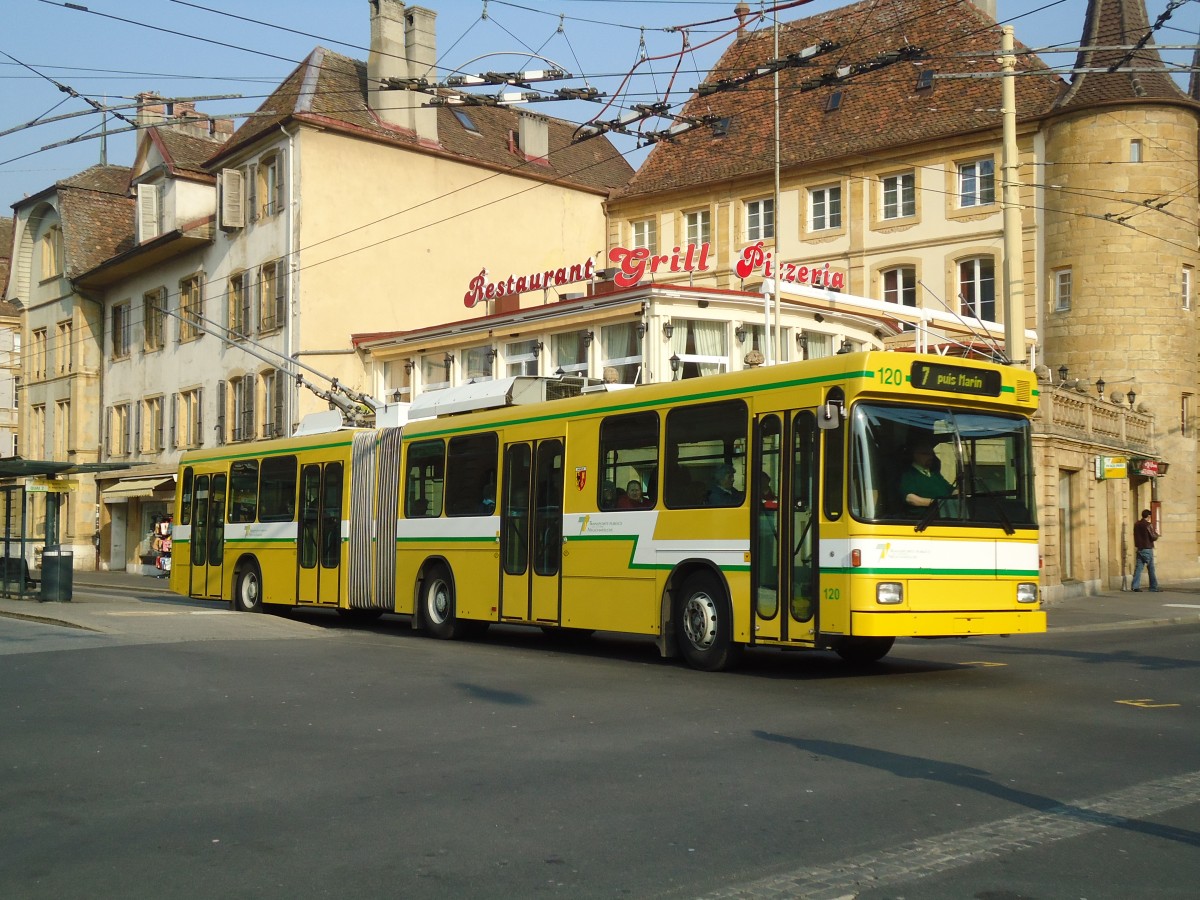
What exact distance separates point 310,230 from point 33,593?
16.3 m

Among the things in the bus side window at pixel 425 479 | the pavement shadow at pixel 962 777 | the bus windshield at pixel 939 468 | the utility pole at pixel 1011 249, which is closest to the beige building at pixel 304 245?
the utility pole at pixel 1011 249

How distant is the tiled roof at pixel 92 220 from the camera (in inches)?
2052

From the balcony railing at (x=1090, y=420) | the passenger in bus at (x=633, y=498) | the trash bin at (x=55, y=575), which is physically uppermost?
the balcony railing at (x=1090, y=420)

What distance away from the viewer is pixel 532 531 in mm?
16875

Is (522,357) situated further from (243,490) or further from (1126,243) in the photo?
(1126,243)

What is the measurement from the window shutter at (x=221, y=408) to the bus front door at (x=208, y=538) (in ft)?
62.2

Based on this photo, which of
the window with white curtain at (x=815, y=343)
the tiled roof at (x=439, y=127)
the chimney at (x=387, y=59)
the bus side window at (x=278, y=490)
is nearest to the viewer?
the bus side window at (x=278, y=490)

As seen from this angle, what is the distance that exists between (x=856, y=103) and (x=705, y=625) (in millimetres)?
33255

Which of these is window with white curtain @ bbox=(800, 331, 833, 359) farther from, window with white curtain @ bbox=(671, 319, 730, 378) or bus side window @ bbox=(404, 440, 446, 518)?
bus side window @ bbox=(404, 440, 446, 518)

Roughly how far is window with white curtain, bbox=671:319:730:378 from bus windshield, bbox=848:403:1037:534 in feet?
60.6

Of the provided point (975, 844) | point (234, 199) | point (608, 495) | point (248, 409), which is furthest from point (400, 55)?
point (975, 844)

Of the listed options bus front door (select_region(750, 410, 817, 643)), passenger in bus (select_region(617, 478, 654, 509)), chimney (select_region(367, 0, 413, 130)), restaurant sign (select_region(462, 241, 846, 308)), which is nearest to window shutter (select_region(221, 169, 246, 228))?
chimney (select_region(367, 0, 413, 130))

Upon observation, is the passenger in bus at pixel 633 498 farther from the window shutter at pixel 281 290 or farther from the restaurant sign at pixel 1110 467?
the window shutter at pixel 281 290

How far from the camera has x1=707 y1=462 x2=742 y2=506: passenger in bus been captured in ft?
45.1
